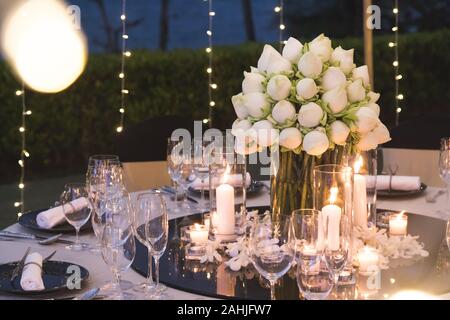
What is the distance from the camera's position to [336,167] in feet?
7.69

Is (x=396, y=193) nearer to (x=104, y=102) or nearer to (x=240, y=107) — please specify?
(x=240, y=107)

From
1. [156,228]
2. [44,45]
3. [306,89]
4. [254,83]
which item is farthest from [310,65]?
[44,45]

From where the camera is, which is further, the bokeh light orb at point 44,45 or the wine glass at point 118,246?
the bokeh light orb at point 44,45

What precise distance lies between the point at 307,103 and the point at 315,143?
0.12m

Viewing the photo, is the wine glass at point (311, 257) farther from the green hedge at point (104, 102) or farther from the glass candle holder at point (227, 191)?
the green hedge at point (104, 102)

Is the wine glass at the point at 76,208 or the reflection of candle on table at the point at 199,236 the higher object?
the wine glass at the point at 76,208

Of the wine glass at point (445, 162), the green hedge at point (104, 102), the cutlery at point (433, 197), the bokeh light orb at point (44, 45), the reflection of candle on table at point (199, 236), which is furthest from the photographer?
the bokeh light orb at point (44, 45)

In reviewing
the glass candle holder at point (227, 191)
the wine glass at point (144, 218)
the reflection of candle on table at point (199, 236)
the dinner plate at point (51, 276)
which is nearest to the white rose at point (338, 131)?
the glass candle holder at point (227, 191)

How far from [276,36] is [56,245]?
828 cm

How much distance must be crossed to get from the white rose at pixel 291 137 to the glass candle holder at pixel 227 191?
0.23 m

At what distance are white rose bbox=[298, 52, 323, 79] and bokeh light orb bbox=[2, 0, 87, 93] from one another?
5.15 meters

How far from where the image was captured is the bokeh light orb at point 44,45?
7.61 m

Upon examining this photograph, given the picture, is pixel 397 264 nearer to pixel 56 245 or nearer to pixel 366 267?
pixel 366 267

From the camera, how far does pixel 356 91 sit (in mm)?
2406
